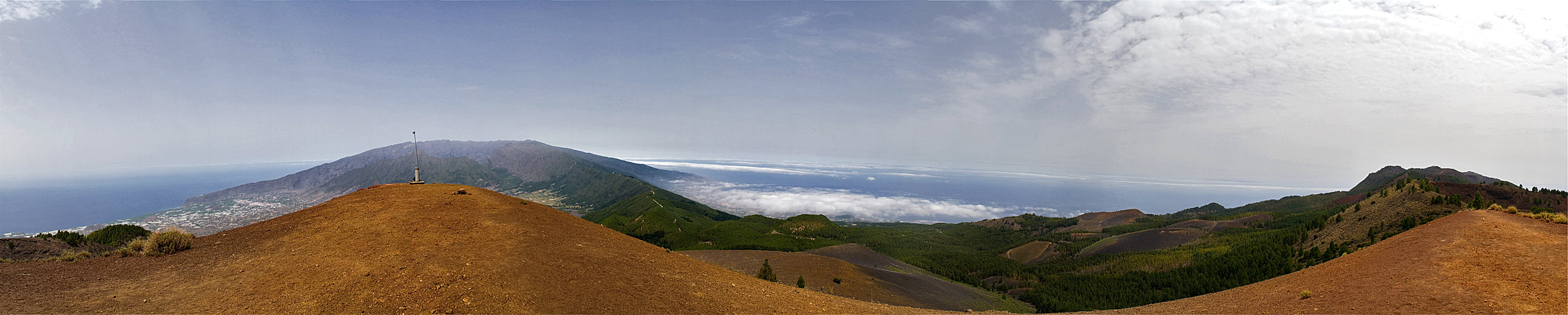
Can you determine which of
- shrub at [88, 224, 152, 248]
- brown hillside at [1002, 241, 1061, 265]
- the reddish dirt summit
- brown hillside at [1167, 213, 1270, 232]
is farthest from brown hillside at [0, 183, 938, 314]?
brown hillside at [1167, 213, 1270, 232]

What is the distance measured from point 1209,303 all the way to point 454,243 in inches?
923

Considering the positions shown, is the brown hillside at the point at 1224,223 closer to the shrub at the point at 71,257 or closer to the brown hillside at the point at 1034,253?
the brown hillside at the point at 1034,253

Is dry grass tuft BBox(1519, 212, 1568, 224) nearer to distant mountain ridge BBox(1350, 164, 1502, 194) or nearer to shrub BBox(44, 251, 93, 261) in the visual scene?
shrub BBox(44, 251, 93, 261)

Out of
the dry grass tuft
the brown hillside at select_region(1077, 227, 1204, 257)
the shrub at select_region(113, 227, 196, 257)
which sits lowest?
the brown hillside at select_region(1077, 227, 1204, 257)

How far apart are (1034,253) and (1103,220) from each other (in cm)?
3937

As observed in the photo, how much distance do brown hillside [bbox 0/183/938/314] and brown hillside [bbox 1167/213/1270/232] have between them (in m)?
77.8

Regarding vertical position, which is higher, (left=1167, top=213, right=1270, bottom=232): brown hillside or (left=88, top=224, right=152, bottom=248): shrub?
(left=88, top=224, right=152, bottom=248): shrub

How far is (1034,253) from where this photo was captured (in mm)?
79812

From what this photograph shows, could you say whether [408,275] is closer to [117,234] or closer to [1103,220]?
[117,234]

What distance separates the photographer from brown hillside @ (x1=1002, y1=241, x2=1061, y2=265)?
7556 cm

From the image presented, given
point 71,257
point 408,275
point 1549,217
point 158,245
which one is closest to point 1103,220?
point 1549,217

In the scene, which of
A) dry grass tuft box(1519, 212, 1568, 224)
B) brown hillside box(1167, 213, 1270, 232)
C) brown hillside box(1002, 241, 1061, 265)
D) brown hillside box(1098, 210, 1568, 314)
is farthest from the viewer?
brown hillside box(1002, 241, 1061, 265)

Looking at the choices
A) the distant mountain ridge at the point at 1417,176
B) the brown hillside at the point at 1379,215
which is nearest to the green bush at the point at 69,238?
the brown hillside at the point at 1379,215

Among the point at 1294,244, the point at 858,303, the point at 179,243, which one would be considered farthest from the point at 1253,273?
the point at 179,243
